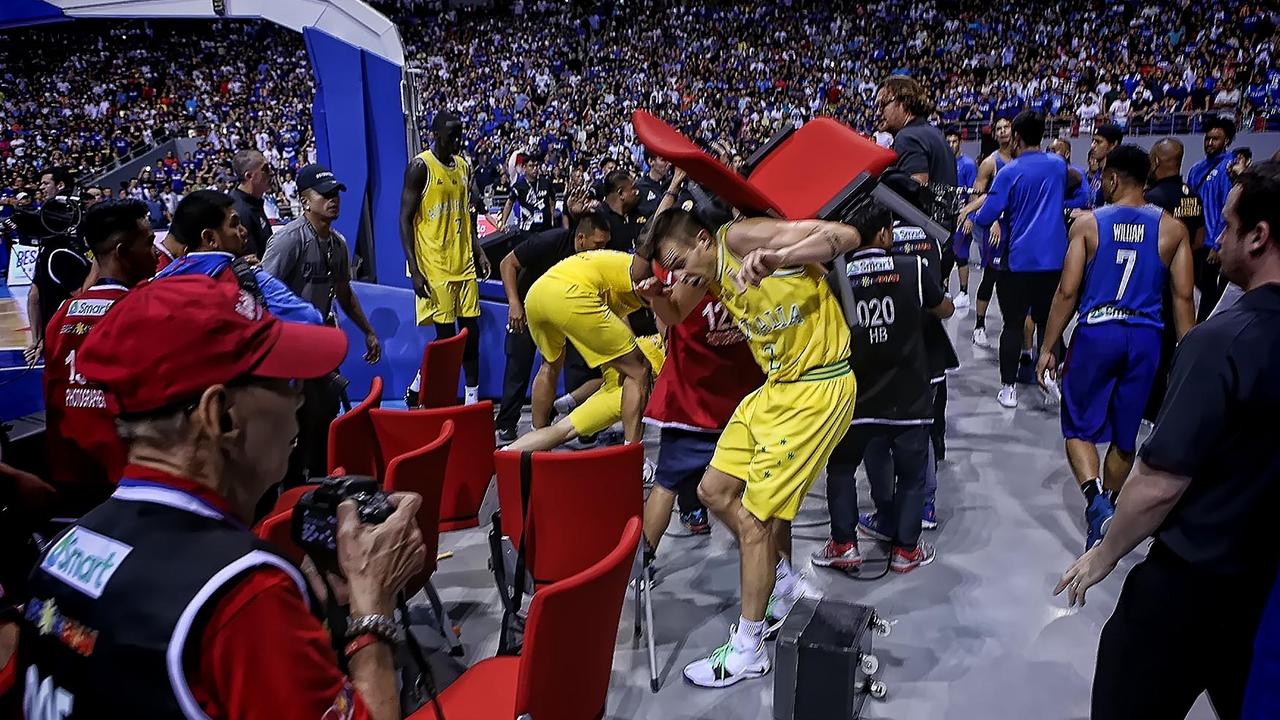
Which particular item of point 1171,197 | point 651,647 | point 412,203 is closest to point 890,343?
A: point 651,647

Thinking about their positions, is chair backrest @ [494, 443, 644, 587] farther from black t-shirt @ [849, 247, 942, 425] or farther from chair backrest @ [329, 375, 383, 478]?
black t-shirt @ [849, 247, 942, 425]

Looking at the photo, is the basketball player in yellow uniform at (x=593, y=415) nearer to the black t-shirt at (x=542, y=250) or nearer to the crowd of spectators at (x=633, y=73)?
the black t-shirt at (x=542, y=250)

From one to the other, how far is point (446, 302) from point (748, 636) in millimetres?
3577

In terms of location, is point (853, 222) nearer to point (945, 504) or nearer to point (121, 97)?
point (945, 504)

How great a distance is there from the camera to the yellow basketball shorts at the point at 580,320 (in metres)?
4.45

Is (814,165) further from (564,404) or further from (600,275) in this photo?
(564,404)

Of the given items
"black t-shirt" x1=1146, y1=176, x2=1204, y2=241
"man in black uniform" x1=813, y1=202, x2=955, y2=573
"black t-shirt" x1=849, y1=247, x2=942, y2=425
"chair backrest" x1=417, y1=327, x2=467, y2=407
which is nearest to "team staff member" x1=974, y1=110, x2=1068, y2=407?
"black t-shirt" x1=1146, y1=176, x2=1204, y2=241

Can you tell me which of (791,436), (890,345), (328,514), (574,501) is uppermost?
(328,514)

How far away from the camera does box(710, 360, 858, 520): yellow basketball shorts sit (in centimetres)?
291

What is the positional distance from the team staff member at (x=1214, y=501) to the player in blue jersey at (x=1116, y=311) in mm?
1915

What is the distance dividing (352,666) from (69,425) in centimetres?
219

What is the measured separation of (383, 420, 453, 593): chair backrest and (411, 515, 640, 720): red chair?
31.2 inches

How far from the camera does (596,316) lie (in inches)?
176

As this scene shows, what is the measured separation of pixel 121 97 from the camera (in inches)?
968
